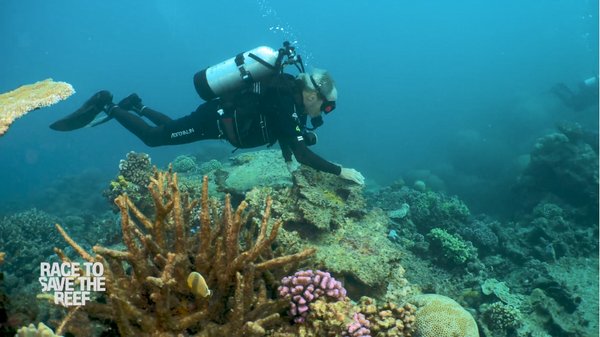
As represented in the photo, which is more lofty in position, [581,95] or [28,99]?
[581,95]

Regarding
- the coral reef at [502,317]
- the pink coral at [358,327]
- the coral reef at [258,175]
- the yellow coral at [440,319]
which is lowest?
the coral reef at [502,317]

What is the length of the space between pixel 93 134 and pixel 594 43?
9154cm

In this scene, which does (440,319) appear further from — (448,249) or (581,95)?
(581,95)

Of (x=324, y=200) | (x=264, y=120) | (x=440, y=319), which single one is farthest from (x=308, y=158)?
(x=440, y=319)

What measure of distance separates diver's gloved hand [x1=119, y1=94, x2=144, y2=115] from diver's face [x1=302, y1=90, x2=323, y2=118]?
212 inches

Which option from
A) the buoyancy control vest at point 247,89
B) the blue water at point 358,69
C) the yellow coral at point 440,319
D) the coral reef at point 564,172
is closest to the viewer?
the yellow coral at point 440,319

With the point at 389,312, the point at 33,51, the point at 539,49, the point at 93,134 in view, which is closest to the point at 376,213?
the point at 389,312

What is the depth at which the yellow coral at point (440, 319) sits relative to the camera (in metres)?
4.70

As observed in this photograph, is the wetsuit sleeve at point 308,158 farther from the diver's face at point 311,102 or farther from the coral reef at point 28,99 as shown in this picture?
the coral reef at point 28,99

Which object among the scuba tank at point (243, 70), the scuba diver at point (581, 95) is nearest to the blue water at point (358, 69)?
the scuba diver at point (581, 95)

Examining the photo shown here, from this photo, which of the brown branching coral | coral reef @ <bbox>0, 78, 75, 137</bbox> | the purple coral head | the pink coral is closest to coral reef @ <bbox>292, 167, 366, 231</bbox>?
the purple coral head

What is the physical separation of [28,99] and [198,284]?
318 cm

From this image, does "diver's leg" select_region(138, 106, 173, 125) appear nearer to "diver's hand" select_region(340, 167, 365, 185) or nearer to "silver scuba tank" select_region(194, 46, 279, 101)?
"silver scuba tank" select_region(194, 46, 279, 101)

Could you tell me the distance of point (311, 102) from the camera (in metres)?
6.35
